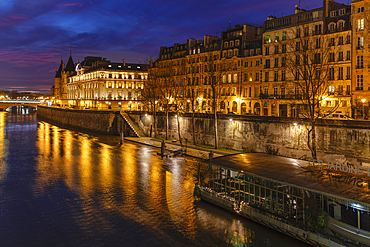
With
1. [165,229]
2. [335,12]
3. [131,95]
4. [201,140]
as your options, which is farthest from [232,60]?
[131,95]

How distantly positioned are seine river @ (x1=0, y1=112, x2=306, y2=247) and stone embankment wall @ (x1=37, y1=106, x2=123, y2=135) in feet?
86.8

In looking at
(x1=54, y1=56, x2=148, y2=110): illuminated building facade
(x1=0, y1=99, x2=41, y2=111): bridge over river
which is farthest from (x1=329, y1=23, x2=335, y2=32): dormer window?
(x1=0, y1=99, x2=41, y2=111): bridge over river

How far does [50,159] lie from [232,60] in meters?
40.3

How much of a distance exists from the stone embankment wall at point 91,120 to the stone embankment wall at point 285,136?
18.8 m

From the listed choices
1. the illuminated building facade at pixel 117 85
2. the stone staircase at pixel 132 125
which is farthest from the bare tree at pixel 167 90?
the illuminated building facade at pixel 117 85

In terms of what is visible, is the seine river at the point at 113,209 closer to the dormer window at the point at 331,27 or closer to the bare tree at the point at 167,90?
the bare tree at the point at 167,90

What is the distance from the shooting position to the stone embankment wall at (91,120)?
5853 centimetres

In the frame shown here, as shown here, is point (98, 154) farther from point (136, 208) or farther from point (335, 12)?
point (335, 12)

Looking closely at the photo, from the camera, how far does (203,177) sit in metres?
20.3

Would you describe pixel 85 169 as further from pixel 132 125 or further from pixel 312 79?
pixel 132 125

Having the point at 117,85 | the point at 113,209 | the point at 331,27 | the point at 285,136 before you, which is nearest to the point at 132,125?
the point at 285,136

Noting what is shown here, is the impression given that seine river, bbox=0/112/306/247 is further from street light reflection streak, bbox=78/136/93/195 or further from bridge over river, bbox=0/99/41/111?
bridge over river, bbox=0/99/41/111

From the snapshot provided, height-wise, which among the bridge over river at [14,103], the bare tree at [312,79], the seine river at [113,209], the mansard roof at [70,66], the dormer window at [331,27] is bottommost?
the seine river at [113,209]

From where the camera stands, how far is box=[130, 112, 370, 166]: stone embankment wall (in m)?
25.6
